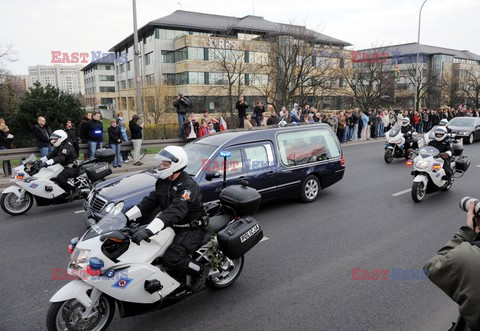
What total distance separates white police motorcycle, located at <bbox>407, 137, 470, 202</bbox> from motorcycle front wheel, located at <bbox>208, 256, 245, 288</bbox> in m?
5.53

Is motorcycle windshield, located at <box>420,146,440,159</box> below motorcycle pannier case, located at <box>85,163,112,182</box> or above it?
above

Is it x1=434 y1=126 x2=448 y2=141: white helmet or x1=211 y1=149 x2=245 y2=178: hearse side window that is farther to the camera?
x1=434 y1=126 x2=448 y2=141: white helmet

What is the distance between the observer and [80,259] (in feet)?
11.3

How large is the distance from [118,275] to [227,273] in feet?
5.27

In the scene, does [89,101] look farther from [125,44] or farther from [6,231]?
[6,231]

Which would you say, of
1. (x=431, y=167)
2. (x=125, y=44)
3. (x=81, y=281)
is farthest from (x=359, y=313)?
(x=125, y=44)

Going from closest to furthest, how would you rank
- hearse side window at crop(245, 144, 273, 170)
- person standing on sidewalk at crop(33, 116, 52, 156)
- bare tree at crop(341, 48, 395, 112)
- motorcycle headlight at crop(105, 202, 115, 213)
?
motorcycle headlight at crop(105, 202, 115, 213), hearse side window at crop(245, 144, 273, 170), person standing on sidewalk at crop(33, 116, 52, 156), bare tree at crop(341, 48, 395, 112)

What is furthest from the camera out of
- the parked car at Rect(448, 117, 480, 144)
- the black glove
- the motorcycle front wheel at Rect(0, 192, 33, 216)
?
the parked car at Rect(448, 117, 480, 144)

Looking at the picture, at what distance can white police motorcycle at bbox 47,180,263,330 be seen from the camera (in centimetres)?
342

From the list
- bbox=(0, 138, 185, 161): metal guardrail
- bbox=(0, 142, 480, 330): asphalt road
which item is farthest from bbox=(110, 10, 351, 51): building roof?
bbox=(0, 142, 480, 330): asphalt road

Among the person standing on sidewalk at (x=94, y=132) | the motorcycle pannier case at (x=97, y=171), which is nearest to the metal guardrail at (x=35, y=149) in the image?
the person standing on sidewalk at (x=94, y=132)

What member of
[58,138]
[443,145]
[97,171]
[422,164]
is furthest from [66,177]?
[443,145]

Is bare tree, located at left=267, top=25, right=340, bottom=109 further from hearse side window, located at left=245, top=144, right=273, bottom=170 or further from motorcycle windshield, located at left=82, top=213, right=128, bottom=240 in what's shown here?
motorcycle windshield, located at left=82, top=213, right=128, bottom=240

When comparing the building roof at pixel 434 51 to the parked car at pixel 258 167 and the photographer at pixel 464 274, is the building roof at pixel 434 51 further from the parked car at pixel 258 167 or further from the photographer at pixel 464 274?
the photographer at pixel 464 274
